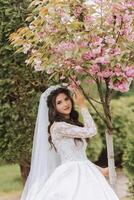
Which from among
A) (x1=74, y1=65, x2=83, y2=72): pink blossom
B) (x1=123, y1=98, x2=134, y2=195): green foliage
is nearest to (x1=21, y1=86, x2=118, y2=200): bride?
(x1=74, y1=65, x2=83, y2=72): pink blossom

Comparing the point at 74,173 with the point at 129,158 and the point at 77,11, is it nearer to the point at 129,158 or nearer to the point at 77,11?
the point at 77,11

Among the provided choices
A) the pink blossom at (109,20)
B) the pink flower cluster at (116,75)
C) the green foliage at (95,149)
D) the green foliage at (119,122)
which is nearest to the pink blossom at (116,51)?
the pink flower cluster at (116,75)

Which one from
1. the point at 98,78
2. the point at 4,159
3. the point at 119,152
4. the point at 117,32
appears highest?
the point at 117,32

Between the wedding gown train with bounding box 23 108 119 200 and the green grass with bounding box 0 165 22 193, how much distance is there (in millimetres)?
5934

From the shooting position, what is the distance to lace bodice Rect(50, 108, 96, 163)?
5.98m

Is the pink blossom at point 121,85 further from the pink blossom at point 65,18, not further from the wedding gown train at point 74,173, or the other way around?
the pink blossom at point 65,18

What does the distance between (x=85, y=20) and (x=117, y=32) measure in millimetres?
280

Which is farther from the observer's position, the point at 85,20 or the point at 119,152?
the point at 119,152

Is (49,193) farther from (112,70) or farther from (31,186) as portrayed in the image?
(112,70)

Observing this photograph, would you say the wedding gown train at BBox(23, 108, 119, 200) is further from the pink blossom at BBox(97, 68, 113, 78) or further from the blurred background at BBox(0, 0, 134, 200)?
the blurred background at BBox(0, 0, 134, 200)

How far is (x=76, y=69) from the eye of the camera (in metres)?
5.58

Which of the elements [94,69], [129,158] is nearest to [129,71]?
[94,69]

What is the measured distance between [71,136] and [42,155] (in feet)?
1.35

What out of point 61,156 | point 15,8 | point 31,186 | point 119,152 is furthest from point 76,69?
point 119,152
